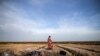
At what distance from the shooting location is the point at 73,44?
3.86 metres

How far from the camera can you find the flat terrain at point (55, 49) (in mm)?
3750

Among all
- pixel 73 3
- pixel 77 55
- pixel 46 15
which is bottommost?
pixel 77 55

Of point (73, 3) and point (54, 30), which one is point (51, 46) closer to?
point (54, 30)

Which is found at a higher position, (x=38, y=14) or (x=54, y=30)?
(x=38, y=14)

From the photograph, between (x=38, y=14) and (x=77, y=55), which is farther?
(x=38, y=14)

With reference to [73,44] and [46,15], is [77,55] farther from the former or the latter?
[46,15]

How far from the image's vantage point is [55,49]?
3.77 metres

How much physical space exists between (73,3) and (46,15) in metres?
0.71

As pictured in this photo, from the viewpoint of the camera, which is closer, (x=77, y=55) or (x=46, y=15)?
(x=77, y=55)

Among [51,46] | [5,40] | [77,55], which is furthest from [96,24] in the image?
[5,40]

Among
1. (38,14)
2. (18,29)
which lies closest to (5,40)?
(18,29)

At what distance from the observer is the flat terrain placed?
375 centimetres

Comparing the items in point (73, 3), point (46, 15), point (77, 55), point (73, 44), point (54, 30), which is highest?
point (73, 3)

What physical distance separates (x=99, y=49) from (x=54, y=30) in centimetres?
112
